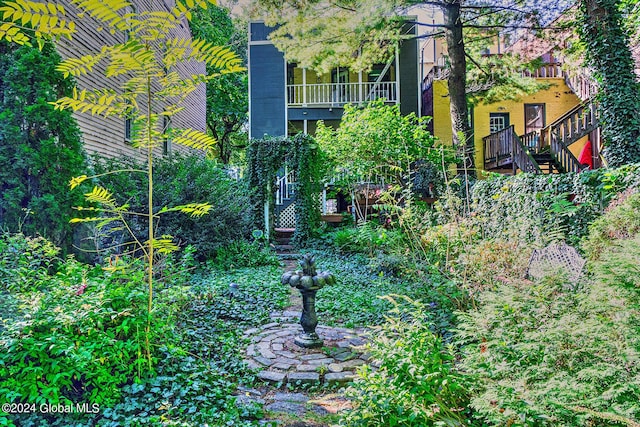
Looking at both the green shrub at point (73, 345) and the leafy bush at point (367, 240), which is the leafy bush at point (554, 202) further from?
the green shrub at point (73, 345)

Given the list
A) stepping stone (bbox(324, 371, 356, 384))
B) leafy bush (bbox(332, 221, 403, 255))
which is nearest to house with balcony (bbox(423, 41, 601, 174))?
leafy bush (bbox(332, 221, 403, 255))

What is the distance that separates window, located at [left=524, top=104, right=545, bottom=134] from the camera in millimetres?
17609

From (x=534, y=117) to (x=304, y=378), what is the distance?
18.2 meters

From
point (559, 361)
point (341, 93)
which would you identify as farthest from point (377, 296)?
point (341, 93)

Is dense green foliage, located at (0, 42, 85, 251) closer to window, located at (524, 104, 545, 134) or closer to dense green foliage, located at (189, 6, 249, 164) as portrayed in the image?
dense green foliage, located at (189, 6, 249, 164)

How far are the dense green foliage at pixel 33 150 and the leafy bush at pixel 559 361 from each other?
5.35 m

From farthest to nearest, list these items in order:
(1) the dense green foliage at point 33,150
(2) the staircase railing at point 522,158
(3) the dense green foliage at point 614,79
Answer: (2) the staircase railing at point 522,158, (3) the dense green foliage at point 614,79, (1) the dense green foliage at point 33,150

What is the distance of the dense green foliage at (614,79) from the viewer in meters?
7.02

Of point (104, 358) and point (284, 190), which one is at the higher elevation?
point (284, 190)

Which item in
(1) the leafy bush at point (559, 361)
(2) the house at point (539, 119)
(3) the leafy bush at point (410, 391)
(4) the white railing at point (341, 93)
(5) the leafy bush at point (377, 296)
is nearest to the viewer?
(1) the leafy bush at point (559, 361)

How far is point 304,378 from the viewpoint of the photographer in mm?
3297

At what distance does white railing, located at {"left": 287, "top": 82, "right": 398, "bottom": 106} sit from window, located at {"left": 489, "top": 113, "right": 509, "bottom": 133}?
15.3 feet

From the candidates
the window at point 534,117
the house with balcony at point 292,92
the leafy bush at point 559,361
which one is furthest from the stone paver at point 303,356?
the window at point 534,117

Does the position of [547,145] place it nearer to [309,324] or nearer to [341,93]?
[341,93]
